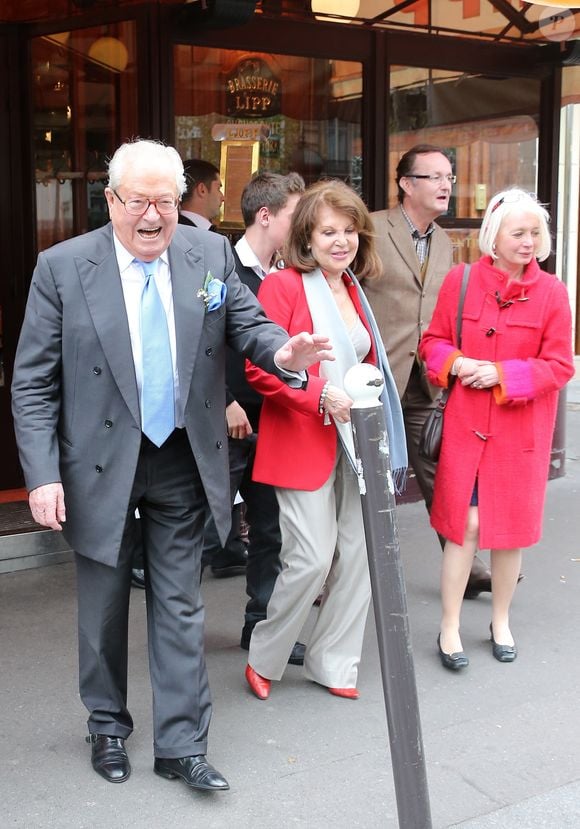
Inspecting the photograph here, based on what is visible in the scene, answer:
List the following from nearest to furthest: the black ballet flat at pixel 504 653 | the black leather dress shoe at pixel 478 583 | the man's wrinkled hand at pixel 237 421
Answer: the man's wrinkled hand at pixel 237 421, the black ballet flat at pixel 504 653, the black leather dress shoe at pixel 478 583

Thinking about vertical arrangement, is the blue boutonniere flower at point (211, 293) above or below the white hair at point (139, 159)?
below

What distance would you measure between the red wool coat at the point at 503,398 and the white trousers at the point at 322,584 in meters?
0.52

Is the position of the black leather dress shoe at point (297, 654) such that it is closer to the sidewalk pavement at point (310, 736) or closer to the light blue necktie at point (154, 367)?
the sidewalk pavement at point (310, 736)

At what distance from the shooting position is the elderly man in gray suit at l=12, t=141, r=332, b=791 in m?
3.27

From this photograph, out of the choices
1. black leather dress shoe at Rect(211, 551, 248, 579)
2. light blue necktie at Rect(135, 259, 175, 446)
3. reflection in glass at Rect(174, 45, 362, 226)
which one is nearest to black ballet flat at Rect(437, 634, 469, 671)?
black leather dress shoe at Rect(211, 551, 248, 579)

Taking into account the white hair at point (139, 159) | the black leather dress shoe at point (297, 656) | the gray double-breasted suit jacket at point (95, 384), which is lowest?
the black leather dress shoe at point (297, 656)

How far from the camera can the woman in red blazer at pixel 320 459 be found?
3920 millimetres

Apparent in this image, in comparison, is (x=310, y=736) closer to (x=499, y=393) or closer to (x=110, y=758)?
(x=110, y=758)

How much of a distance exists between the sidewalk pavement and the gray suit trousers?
20 centimetres

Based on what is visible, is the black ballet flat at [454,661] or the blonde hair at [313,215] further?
the black ballet flat at [454,661]

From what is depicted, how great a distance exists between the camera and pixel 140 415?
3.32m

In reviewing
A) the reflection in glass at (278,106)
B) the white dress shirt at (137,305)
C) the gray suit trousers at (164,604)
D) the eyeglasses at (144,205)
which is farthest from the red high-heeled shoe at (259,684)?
the reflection in glass at (278,106)

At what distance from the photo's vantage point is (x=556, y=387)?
4.23 metres

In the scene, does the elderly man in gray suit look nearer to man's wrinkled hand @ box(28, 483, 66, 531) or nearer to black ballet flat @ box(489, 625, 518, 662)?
man's wrinkled hand @ box(28, 483, 66, 531)
